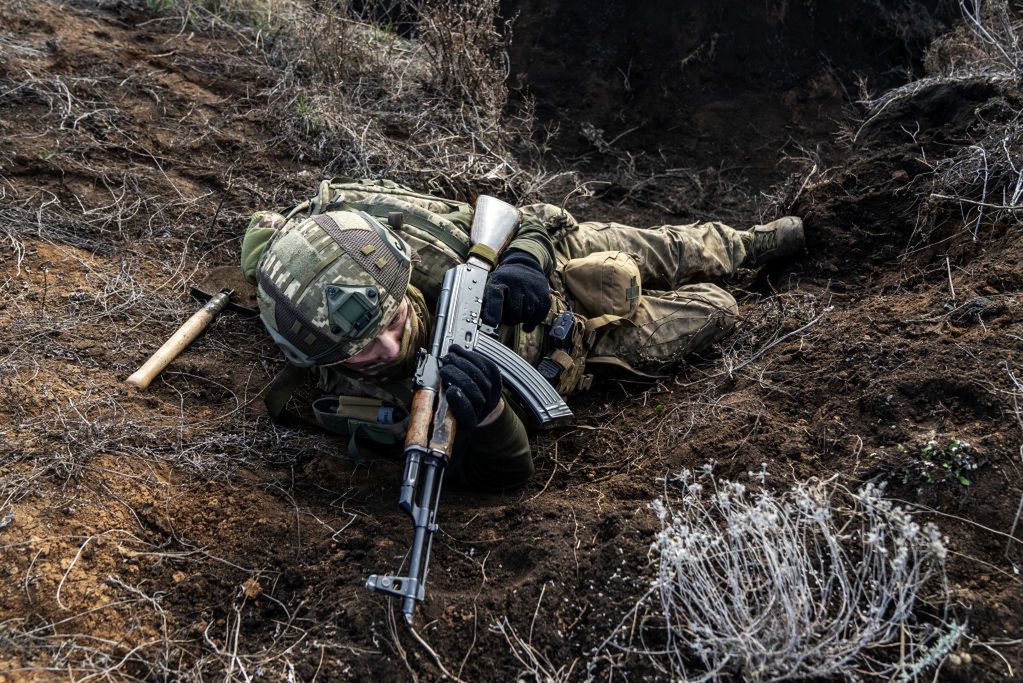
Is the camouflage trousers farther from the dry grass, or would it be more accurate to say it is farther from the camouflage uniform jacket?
the dry grass

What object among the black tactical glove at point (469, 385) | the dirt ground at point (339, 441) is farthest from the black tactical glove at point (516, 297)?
the dirt ground at point (339, 441)

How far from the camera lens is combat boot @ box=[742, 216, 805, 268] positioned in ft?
14.7

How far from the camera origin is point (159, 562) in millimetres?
2832

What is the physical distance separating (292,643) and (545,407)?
128 centimetres

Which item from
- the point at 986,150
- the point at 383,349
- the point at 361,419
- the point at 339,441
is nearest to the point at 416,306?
the point at 383,349

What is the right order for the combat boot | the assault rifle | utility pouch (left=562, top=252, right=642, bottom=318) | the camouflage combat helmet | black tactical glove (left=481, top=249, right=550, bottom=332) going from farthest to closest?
the combat boot
utility pouch (left=562, top=252, right=642, bottom=318)
black tactical glove (left=481, top=249, right=550, bottom=332)
the camouflage combat helmet
the assault rifle

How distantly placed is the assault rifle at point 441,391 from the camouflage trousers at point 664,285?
50cm

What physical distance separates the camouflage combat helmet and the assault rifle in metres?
0.22

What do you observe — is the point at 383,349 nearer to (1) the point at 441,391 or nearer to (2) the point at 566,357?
(1) the point at 441,391

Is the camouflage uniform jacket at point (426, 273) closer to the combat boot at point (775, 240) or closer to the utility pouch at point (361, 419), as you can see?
the utility pouch at point (361, 419)

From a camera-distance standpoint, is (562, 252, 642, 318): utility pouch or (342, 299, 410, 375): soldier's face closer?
(342, 299, 410, 375): soldier's face

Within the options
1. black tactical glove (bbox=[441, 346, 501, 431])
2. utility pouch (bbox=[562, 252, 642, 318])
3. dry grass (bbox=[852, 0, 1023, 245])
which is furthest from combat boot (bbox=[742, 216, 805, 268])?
black tactical glove (bbox=[441, 346, 501, 431])

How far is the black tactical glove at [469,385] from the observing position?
9.58ft

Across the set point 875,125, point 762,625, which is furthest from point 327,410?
point 875,125
